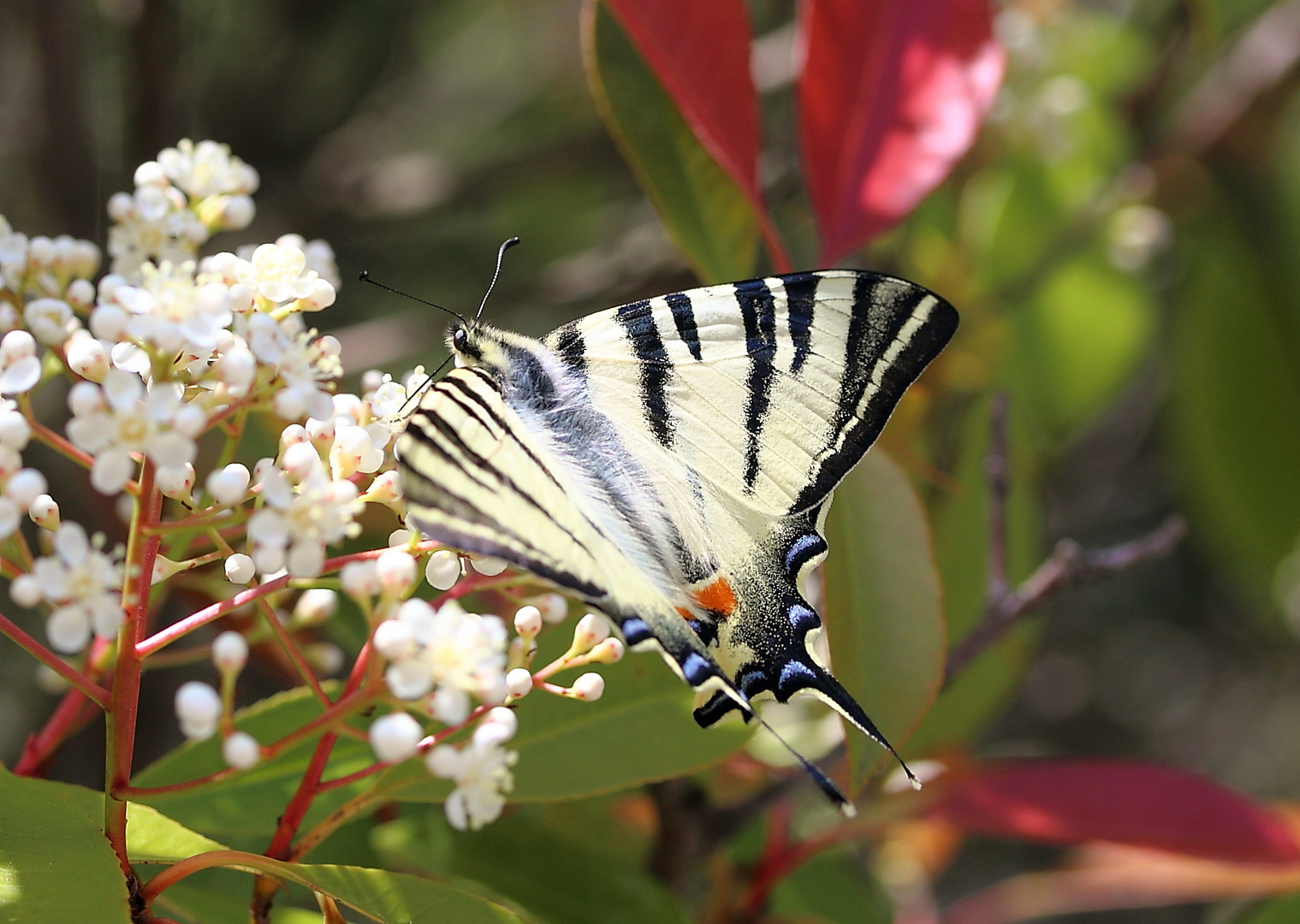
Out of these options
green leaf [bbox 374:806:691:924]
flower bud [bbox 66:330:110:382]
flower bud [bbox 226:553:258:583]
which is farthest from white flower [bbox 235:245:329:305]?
green leaf [bbox 374:806:691:924]

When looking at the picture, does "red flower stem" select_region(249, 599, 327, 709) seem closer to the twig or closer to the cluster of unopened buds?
the cluster of unopened buds

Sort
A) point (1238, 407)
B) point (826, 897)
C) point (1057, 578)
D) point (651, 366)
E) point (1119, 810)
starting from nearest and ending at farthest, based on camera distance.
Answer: point (1057, 578)
point (651, 366)
point (1119, 810)
point (826, 897)
point (1238, 407)

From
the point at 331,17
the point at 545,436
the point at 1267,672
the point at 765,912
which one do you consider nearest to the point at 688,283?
the point at 545,436

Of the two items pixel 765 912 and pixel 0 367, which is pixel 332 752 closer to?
pixel 0 367

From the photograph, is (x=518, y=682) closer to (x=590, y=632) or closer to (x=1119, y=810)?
(x=590, y=632)

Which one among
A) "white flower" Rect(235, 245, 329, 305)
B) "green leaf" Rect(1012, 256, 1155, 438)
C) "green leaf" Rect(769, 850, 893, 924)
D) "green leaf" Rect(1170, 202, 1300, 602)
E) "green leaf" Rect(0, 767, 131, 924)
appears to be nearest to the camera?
"green leaf" Rect(0, 767, 131, 924)

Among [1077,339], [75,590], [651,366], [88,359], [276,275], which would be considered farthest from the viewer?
[1077,339]

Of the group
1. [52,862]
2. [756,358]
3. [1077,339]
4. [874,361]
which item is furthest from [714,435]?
[1077,339]
